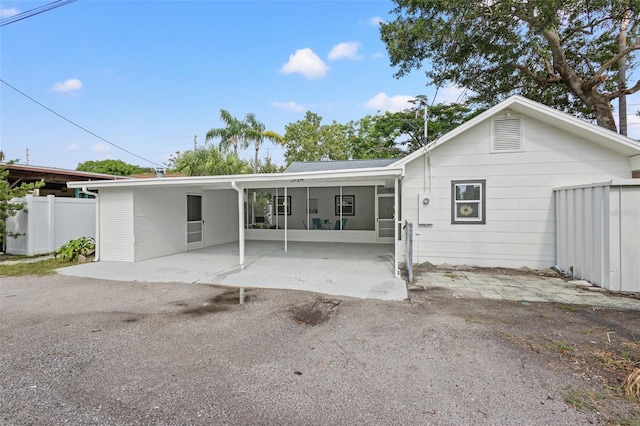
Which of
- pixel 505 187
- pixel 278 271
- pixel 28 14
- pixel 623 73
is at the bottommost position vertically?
pixel 278 271

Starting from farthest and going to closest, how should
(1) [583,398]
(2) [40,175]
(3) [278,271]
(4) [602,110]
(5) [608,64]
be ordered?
(2) [40,175] → (4) [602,110] → (5) [608,64] → (3) [278,271] → (1) [583,398]

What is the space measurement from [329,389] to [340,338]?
1059 millimetres

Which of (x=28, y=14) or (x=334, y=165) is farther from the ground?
(x=28, y=14)

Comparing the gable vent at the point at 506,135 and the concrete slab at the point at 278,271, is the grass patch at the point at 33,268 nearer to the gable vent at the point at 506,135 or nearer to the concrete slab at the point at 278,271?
the concrete slab at the point at 278,271

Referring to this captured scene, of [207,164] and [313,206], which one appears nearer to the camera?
[313,206]

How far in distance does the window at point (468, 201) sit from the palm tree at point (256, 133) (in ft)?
56.8

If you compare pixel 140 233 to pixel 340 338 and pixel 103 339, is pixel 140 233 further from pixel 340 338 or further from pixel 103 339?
pixel 340 338

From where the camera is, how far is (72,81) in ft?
49.2

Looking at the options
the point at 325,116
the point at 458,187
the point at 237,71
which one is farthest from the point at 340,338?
the point at 325,116

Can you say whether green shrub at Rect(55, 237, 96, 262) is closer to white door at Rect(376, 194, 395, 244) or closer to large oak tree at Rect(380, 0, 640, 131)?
white door at Rect(376, 194, 395, 244)

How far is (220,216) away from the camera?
12477 millimetres

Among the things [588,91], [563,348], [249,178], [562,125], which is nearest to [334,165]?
[249,178]

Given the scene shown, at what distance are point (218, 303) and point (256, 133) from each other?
1903cm

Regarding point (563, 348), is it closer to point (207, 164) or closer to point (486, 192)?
point (486, 192)
